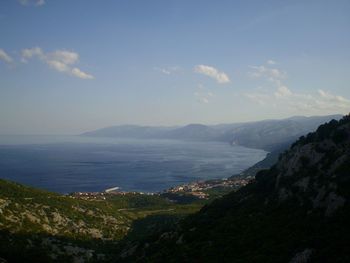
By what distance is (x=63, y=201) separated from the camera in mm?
129625

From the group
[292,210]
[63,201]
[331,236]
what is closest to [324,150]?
[292,210]

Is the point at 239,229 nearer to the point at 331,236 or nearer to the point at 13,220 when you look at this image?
the point at 331,236

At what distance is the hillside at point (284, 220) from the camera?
142 ft

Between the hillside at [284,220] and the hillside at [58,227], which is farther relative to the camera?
the hillside at [58,227]

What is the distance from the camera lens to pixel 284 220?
53469 millimetres

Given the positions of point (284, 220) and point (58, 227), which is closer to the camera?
point (284, 220)

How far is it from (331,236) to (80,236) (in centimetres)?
7840

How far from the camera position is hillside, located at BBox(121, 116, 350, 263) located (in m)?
43.4

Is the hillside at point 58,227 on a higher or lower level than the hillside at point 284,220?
lower

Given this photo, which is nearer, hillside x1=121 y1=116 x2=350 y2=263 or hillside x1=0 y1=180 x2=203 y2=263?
hillside x1=121 y1=116 x2=350 y2=263

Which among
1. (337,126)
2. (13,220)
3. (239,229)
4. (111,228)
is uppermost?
(337,126)

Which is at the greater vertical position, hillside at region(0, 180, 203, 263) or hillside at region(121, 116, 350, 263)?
hillside at region(121, 116, 350, 263)

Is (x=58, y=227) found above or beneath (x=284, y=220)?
beneath

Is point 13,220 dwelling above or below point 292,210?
below
